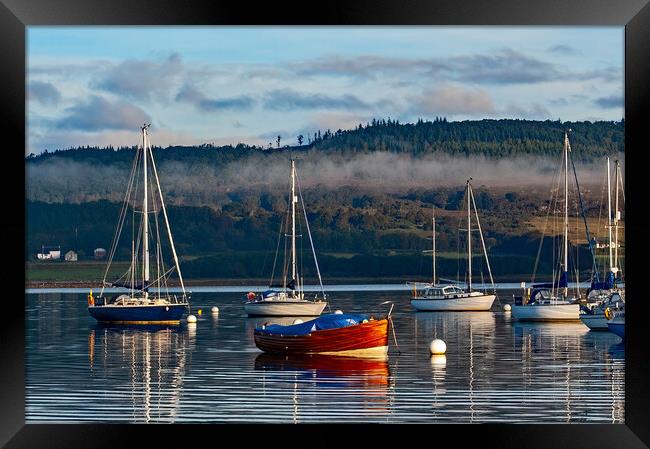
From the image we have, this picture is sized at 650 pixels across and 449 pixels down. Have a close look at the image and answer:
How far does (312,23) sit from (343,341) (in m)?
20.3

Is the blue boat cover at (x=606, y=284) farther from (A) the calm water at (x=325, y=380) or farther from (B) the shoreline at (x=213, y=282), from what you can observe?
(B) the shoreline at (x=213, y=282)

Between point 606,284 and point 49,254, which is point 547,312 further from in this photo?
point 49,254

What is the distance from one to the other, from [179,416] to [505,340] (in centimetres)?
2250

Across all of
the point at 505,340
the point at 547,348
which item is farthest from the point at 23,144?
the point at 505,340

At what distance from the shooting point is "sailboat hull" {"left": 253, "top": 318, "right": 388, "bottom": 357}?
30.6 meters

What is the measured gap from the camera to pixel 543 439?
36.0 ft

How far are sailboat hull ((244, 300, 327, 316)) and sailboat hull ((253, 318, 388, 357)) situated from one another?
20.1 m

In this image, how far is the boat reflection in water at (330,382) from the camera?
19.6 m

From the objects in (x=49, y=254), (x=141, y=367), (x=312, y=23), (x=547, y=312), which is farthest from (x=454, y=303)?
(x=49, y=254)

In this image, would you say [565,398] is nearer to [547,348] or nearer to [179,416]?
[179,416]

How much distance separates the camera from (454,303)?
62.8 meters

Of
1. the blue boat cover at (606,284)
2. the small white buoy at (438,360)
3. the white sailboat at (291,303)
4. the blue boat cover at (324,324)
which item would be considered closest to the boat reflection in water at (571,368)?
the blue boat cover at (606,284)

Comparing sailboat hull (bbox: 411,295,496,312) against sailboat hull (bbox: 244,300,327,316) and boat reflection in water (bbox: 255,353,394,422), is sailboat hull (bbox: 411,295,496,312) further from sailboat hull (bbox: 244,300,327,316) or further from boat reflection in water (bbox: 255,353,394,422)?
boat reflection in water (bbox: 255,353,394,422)

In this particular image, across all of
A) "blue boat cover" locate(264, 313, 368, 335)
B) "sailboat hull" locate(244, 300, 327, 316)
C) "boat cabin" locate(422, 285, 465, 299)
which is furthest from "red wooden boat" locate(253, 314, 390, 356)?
"boat cabin" locate(422, 285, 465, 299)
